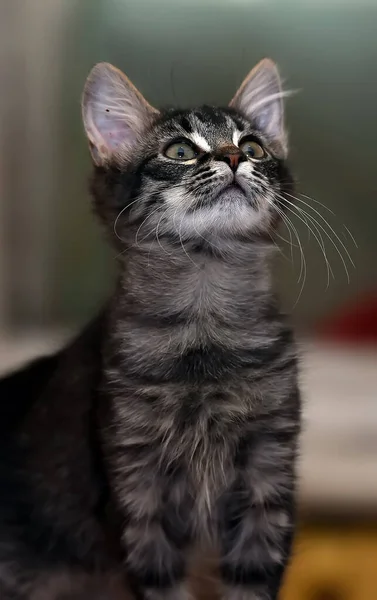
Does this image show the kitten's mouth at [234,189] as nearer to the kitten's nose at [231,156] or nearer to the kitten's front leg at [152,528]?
the kitten's nose at [231,156]

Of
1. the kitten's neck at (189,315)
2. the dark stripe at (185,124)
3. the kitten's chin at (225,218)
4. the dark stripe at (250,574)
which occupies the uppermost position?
the dark stripe at (185,124)

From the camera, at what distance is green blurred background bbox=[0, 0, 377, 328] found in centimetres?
100

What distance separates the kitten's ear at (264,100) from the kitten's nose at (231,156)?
0.34ft

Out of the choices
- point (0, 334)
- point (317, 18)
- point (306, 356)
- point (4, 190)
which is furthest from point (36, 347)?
point (317, 18)

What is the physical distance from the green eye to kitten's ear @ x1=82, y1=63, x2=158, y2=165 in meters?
0.04

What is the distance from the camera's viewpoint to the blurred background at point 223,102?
0.98 m

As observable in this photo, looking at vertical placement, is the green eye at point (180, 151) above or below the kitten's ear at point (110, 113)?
below

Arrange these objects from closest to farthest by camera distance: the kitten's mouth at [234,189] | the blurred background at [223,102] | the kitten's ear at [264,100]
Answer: the kitten's mouth at [234,189] → the kitten's ear at [264,100] → the blurred background at [223,102]

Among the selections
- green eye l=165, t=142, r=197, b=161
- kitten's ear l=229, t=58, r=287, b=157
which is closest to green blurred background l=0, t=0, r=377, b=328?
kitten's ear l=229, t=58, r=287, b=157

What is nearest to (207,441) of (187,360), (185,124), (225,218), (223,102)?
(187,360)

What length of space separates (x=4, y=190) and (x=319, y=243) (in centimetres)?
47

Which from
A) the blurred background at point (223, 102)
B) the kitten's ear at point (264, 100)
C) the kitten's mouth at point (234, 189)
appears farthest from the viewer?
Result: the blurred background at point (223, 102)

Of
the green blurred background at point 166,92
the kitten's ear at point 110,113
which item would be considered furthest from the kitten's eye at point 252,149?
the green blurred background at point 166,92

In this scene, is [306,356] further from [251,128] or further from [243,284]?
[251,128]
